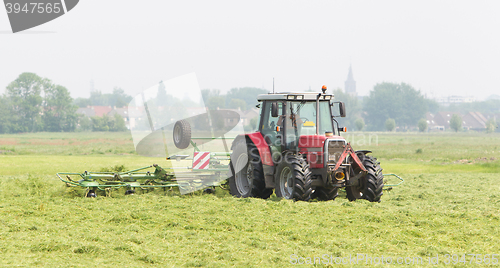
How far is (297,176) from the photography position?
30.4 ft

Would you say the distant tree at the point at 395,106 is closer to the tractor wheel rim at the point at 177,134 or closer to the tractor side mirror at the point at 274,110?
the tractor wheel rim at the point at 177,134

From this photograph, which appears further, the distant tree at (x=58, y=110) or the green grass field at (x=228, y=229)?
the distant tree at (x=58, y=110)

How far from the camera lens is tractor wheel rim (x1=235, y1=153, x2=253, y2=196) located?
11.1 metres

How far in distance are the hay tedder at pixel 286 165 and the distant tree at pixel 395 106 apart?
351 ft

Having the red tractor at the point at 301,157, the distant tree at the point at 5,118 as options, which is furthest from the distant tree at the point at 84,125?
the red tractor at the point at 301,157

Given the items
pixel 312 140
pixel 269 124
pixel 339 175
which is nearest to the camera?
pixel 339 175

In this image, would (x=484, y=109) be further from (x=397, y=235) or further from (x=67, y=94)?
(x=397, y=235)

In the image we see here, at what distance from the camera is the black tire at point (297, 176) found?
9.30m

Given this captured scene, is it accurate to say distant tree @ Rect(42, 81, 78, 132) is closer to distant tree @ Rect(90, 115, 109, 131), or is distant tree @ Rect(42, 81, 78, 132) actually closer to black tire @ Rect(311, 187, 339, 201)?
distant tree @ Rect(90, 115, 109, 131)

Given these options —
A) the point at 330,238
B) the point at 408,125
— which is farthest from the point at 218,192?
the point at 408,125

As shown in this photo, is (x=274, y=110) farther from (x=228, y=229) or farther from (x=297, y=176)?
(x=228, y=229)

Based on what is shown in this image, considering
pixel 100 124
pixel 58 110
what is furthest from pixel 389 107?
pixel 58 110

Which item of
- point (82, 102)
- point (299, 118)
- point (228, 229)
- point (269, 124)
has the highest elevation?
point (82, 102)

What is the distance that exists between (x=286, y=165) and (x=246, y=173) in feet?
5.55
